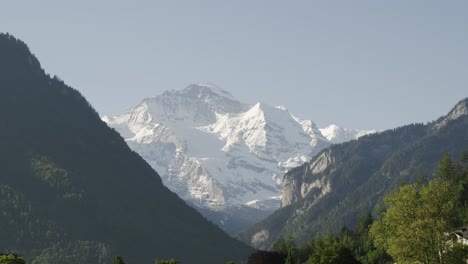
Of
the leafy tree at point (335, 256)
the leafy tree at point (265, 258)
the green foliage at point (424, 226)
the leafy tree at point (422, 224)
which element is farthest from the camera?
the leafy tree at point (265, 258)

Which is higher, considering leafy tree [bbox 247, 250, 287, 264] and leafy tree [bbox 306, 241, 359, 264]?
leafy tree [bbox 247, 250, 287, 264]

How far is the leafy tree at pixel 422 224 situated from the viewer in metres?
107

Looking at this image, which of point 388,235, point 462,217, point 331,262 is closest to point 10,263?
point 331,262

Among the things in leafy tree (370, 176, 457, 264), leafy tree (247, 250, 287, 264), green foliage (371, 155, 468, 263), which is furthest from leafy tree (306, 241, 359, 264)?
leafy tree (247, 250, 287, 264)

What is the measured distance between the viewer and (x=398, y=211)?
363ft

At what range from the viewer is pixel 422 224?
107 meters

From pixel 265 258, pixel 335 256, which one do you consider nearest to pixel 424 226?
pixel 335 256

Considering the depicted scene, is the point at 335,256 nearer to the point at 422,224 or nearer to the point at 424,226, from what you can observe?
the point at 424,226

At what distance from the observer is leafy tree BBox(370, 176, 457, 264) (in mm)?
106562

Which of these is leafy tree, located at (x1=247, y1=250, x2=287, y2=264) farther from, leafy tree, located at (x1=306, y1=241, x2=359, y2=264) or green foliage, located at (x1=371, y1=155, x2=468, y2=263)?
green foliage, located at (x1=371, y1=155, x2=468, y2=263)

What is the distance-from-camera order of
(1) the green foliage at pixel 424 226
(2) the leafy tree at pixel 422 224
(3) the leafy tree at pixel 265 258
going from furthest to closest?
(3) the leafy tree at pixel 265 258
(2) the leafy tree at pixel 422 224
(1) the green foliage at pixel 424 226

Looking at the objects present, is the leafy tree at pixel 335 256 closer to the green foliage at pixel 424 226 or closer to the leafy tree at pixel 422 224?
the leafy tree at pixel 422 224

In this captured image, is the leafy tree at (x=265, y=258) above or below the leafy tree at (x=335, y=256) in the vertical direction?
above

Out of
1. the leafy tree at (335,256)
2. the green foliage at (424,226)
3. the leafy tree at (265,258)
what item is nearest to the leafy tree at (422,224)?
the green foliage at (424,226)
